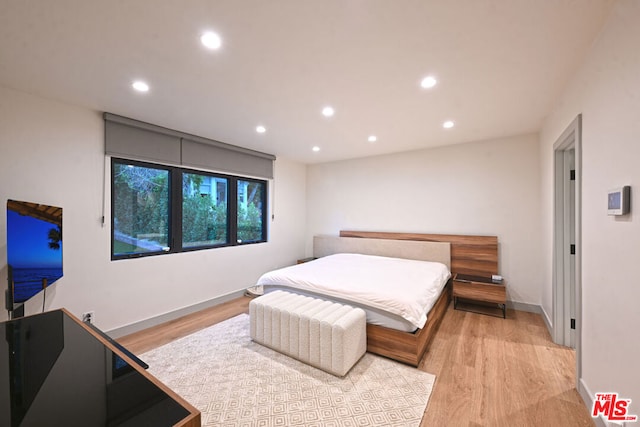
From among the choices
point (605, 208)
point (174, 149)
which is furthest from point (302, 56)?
point (174, 149)

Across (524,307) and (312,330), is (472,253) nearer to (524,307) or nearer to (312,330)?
(524,307)

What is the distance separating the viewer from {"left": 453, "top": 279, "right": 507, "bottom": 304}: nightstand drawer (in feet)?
10.9

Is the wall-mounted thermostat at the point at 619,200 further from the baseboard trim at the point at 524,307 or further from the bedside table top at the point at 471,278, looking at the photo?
the baseboard trim at the point at 524,307

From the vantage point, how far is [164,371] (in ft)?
7.44

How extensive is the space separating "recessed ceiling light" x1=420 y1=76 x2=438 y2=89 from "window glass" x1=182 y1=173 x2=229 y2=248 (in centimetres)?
324

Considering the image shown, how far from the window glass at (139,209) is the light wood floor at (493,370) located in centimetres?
106

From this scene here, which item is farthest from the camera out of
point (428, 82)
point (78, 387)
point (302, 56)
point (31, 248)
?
point (428, 82)

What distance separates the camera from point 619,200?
1388mm

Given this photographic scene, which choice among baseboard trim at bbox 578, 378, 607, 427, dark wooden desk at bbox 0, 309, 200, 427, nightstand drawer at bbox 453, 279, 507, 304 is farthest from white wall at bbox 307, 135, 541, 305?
dark wooden desk at bbox 0, 309, 200, 427

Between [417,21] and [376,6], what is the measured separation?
286 mm

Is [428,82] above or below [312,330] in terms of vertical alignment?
above

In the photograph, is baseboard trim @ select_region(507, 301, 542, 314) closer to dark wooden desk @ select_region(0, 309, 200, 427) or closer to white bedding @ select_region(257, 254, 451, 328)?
white bedding @ select_region(257, 254, 451, 328)

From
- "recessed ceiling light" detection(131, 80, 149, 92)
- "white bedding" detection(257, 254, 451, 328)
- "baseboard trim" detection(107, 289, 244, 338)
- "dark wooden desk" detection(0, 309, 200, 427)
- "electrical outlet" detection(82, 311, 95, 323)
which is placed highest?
"recessed ceiling light" detection(131, 80, 149, 92)

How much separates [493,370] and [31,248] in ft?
12.9
